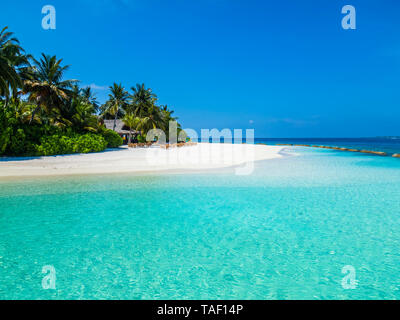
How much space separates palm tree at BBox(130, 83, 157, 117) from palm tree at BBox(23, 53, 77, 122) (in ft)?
70.9

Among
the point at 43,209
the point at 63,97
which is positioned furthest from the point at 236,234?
the point at 63,97

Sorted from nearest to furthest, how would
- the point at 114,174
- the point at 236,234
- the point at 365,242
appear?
the point at 365,242
the point at 236,234
the point at 114,174

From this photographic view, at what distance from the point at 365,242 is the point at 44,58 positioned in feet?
105

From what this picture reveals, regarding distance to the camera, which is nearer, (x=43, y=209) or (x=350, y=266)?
(x=350, y=266)

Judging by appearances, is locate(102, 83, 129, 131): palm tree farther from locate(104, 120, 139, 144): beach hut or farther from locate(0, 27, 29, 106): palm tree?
locate(0, 27, 29, 106): palm tree

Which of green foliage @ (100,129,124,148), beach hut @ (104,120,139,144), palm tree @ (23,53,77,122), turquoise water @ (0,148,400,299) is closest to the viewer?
turquoise water @ (0,148,400,299)

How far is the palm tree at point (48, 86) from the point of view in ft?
82.2

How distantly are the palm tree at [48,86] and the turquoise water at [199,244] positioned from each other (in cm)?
1929

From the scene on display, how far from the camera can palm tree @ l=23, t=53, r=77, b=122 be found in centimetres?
2506

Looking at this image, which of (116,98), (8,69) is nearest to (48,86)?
(8,69)

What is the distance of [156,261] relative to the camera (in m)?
4.39

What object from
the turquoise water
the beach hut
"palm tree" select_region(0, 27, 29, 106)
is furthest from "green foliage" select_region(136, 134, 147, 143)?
the turquoise water
